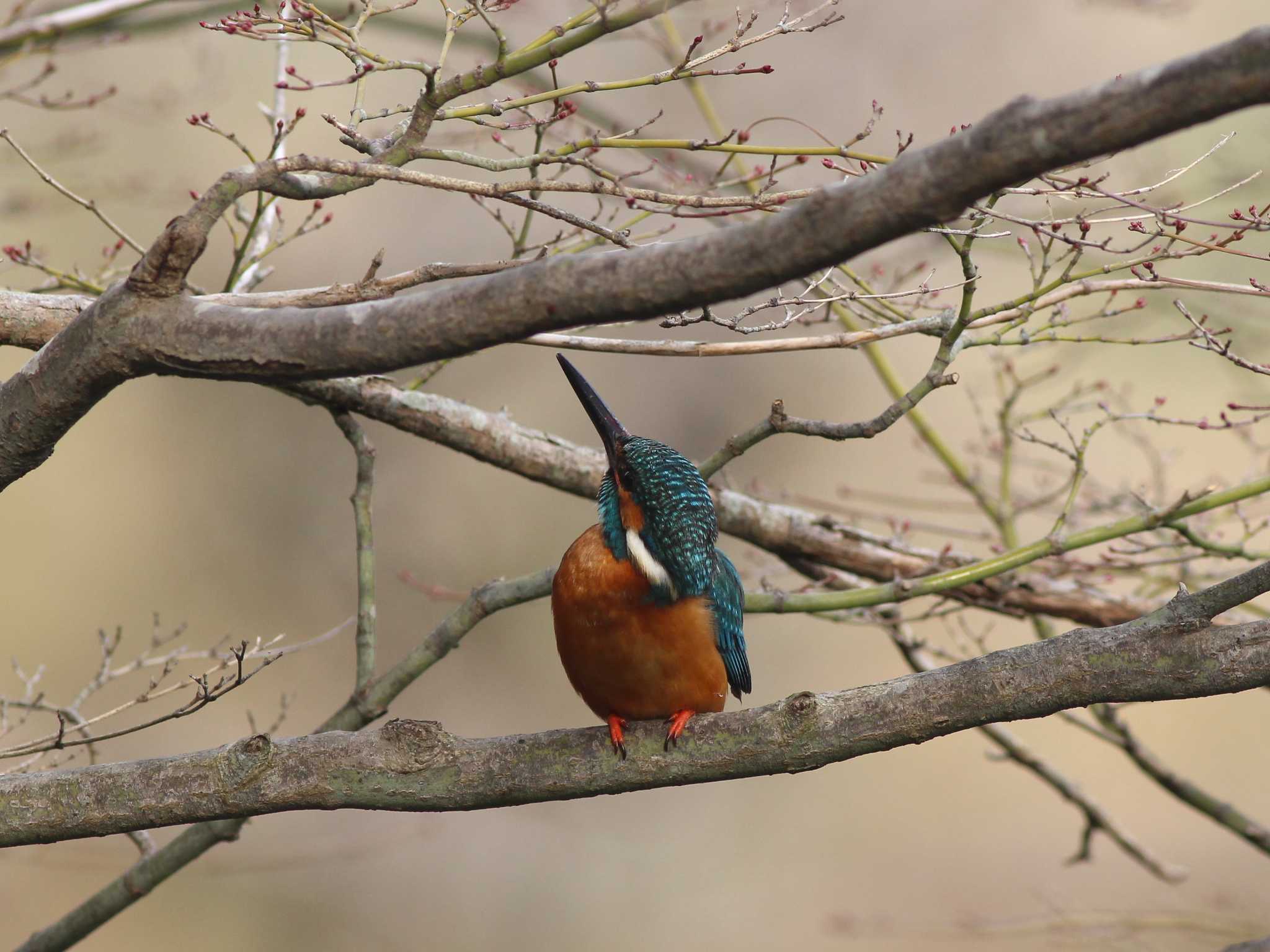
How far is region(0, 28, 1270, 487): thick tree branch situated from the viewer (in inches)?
36.6

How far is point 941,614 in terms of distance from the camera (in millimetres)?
2668

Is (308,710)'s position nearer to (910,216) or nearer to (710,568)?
→ (710,568)

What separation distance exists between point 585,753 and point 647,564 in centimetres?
44

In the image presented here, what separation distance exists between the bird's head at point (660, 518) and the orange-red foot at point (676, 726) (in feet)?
0.69

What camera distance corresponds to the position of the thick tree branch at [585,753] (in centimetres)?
156

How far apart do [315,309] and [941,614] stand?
1798 mm

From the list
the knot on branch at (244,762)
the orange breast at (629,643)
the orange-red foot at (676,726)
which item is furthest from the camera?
the orange breast at (629,643)

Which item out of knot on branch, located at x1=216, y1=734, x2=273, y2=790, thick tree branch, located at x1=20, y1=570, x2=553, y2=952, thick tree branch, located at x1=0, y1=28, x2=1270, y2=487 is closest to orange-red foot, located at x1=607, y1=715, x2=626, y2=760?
thick tree branch, located at x1=20, y1=570, x2=553, y2=952

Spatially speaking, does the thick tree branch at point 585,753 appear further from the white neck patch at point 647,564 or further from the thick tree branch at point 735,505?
the thick tree branch at point 735,505

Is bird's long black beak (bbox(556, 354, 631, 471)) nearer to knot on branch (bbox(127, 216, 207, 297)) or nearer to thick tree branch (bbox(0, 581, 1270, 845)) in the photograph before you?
thick tree branch (bbox(0, 581, 1270, 845))

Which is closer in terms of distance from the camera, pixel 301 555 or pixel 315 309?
pixel 315 309

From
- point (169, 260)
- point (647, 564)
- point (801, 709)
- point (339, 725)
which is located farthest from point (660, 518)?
point (169, 260)

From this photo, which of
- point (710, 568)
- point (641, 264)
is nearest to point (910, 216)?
point (641, 264)

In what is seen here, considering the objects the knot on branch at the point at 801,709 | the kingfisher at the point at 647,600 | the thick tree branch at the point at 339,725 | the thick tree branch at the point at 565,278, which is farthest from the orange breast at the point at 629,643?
the thick tree branch at the point at 565,278
